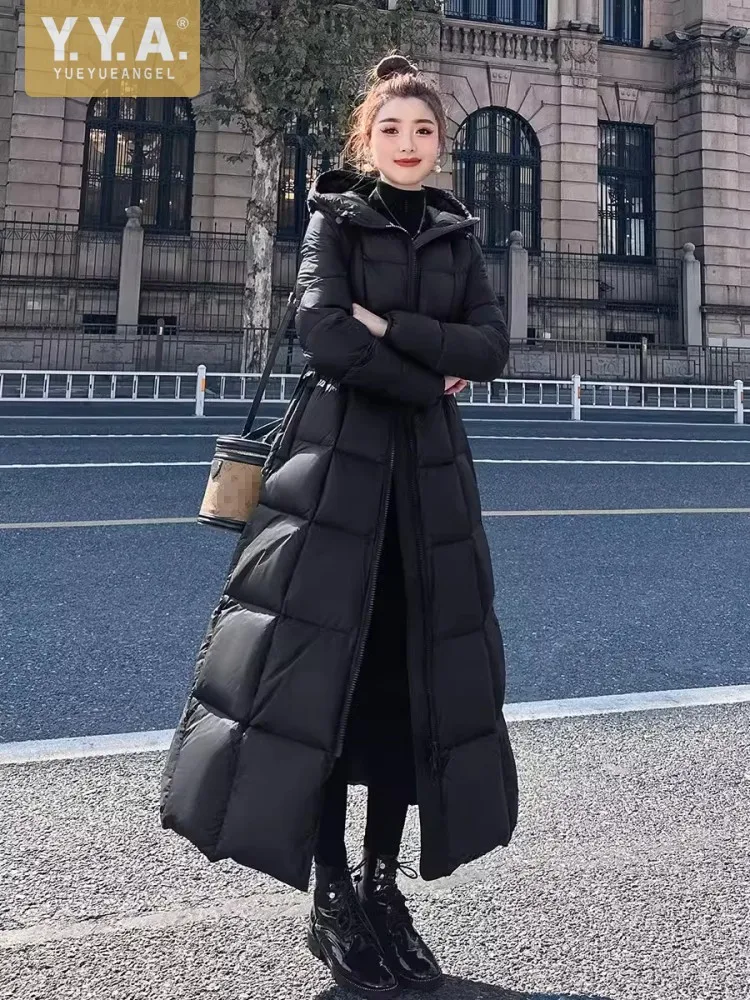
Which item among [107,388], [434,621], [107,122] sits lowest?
[434,621]

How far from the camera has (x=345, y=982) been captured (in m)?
1.86

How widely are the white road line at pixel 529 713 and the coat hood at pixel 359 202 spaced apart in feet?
6.91

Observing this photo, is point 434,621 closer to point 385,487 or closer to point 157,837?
point 385,487

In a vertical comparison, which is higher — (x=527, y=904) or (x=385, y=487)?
(x=385, y=487)

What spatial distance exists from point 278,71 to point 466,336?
18898mm

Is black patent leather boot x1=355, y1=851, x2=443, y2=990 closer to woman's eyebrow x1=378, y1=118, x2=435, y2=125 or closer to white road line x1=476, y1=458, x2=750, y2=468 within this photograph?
woman's eyebrow x1=378, y1=118, x2=435, y2=125

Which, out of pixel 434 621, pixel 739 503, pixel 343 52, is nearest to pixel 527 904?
pixel 434 621

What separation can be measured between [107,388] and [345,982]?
53.9 ft

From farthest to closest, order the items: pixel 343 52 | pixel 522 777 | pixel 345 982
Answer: pixel 343 52
pixel 522 777
pixel 345 982

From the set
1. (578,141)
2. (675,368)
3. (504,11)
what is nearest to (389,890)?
(675,368)

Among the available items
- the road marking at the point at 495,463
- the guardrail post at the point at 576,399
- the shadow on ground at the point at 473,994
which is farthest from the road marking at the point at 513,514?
the guardrail post at the point at 576,399

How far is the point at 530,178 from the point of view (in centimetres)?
2669

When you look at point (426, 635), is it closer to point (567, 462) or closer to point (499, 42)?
point (567, 462)

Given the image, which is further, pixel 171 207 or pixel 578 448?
pixel 171 207
